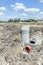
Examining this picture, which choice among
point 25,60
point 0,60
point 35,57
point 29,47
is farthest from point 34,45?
point 0,60

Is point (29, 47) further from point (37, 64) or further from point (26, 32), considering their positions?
point (37, 64)

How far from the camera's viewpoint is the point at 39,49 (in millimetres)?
8680

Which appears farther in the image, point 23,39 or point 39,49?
point 23,39

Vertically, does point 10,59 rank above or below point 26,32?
below

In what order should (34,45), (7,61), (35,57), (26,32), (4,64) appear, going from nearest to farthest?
(4,64)
(7,61)
(35,57)
(34,45)
(26,32)

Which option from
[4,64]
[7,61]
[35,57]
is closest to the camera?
[4,64]

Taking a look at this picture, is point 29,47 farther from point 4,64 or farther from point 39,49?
point 4,64

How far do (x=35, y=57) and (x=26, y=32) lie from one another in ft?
11.7

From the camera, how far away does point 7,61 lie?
20.7ft

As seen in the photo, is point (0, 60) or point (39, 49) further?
point (39, 49)

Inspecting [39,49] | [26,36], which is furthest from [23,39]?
[39,49]

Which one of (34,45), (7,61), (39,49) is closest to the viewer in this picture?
(7,61)

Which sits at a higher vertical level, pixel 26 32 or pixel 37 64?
pixel 26 32

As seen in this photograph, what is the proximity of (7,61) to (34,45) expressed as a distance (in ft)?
10.9
